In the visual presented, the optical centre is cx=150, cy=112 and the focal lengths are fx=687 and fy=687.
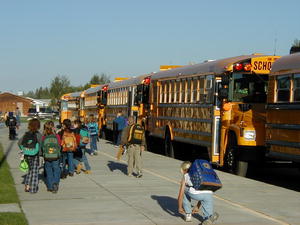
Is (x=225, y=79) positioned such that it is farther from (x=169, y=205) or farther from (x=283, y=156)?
(x=169, y=205)

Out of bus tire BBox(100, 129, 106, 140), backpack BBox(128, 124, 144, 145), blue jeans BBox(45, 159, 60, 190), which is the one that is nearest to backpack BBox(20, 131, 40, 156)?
blue jeans BBox(45, 159, 60, 190)

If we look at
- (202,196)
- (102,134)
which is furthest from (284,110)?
(102,134)

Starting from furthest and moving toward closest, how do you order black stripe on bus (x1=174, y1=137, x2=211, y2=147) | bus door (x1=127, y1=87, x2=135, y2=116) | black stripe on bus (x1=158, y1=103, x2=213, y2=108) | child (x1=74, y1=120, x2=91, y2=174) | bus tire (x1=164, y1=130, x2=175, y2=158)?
bus door (x1=127, y1=87, x2=135, y2=116)
bus tire (x1=164, y1=130, x2=175, y2=158)
black stripe on bus (x1=158, y1=103, x2=213, y2=108)
black stripe on bus (x1=174, y1=137, x2=211, y2=147)
child (x1=74, y1=120, x2=91, y2=174)

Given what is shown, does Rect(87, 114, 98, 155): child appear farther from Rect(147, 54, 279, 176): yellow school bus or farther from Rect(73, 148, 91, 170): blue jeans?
Rect(73, 148, 91, 170): blue jeans

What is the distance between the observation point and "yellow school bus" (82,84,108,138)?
121 feet

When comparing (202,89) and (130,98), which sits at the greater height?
(202,89)

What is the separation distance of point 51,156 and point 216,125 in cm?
575

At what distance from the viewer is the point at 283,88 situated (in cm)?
1445

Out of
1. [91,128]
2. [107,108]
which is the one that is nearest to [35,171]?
[91,128]

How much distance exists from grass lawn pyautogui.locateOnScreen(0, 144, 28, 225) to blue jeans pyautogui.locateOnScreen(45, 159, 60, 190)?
0.68 meters

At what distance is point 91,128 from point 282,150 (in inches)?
408

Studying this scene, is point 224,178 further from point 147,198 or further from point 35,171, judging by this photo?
point 35,171

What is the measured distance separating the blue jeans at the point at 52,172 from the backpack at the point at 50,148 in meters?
0.20

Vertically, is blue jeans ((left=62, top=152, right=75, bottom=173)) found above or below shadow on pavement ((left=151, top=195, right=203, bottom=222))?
above
